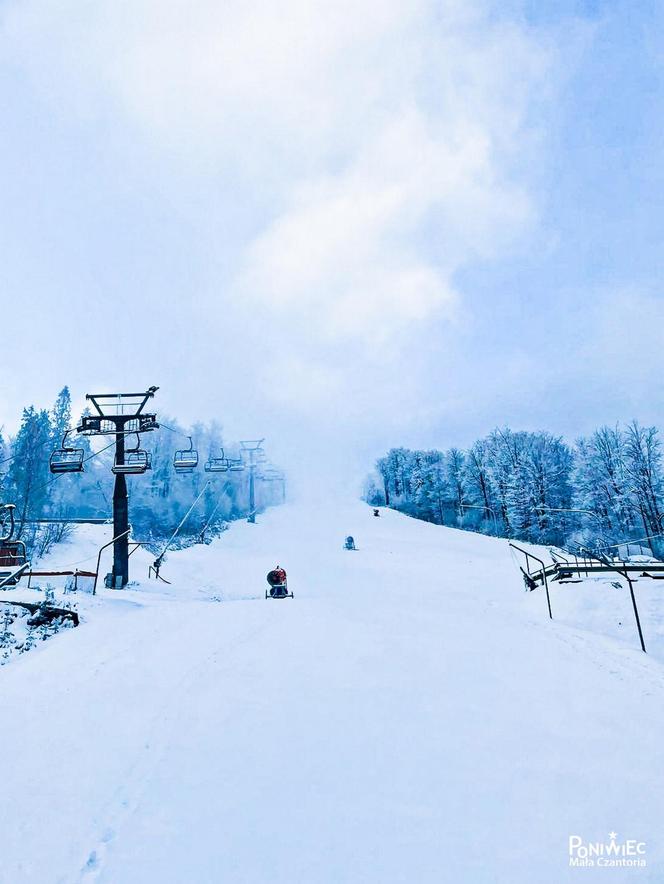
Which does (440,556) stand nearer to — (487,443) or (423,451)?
(487,443)

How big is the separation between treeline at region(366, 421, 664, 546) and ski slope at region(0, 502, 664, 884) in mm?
31061

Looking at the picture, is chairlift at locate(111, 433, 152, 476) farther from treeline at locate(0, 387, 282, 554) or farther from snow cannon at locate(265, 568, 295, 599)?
treeline at locate(0, 387, 282, 554)

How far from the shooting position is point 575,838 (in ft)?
12.7

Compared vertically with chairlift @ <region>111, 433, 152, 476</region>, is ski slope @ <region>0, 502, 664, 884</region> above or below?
below

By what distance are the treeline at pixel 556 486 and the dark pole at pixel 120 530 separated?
28220 millimetres

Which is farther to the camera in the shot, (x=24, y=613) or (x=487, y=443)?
(x=487, y=443)

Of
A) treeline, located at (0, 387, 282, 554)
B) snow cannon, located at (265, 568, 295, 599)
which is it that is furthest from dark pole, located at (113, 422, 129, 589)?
treeline, located at (0, 387, 282, 554)

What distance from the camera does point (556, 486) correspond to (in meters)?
55.0

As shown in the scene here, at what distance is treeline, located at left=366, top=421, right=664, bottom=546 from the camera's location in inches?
1875

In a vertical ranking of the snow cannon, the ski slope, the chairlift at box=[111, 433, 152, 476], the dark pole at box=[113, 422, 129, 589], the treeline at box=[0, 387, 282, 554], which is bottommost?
the ski slope

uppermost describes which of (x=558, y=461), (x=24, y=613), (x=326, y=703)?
(x=558, y=461)

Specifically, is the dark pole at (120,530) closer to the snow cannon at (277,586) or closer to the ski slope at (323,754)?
the snow cannon at (277,586)

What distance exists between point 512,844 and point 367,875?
1.31 m

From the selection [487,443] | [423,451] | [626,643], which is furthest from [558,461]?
[626,643]
